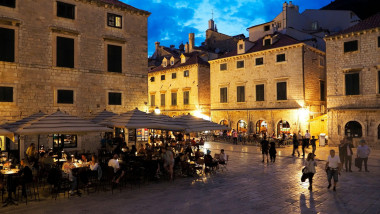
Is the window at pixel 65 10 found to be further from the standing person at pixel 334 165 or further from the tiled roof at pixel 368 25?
the tiled roof at pixel 368 25

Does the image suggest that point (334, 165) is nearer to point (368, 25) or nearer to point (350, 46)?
point (350, 46)

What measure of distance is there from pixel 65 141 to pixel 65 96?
292 cm

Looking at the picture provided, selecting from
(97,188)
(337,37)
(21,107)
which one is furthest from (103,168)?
(337,37)

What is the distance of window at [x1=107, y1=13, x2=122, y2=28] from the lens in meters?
20.5

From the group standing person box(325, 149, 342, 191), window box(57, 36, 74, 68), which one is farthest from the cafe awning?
standing person box(325, 149, 342, 191)

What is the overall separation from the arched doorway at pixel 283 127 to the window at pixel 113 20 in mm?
18897

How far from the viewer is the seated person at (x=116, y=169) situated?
10.7m

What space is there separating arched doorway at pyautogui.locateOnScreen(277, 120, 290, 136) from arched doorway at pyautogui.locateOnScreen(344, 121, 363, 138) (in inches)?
229

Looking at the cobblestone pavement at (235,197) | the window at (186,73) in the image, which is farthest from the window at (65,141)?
the window at (186,73)

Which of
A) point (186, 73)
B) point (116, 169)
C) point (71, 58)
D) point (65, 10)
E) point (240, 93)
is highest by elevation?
point (65, 10)

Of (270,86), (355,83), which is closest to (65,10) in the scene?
(270,86)

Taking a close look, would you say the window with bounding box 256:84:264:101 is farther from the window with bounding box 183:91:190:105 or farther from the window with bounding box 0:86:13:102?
the window with bounding box 0:86:13:102

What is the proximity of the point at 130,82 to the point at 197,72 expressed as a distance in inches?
674

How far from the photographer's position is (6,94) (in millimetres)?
16094
